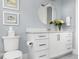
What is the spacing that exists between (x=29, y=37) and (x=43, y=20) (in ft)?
2.50

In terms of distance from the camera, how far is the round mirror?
8.98ft

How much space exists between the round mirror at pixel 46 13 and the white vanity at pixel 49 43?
1.74ft

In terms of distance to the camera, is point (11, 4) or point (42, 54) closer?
point (11, 4)

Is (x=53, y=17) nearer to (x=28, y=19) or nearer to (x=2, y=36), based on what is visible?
(x=28, y=19)

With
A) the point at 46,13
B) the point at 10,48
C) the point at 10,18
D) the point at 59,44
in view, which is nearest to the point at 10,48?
the point at 10,48

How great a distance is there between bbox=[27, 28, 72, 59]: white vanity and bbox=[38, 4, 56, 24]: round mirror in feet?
1.74

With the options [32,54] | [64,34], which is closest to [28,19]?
[32,54]

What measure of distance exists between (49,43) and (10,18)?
1090mm

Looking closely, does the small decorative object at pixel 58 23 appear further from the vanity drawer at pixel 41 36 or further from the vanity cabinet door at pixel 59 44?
the vanity drawer at pixel 41 36

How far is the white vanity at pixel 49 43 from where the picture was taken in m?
2.15

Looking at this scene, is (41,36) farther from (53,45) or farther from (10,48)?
(10,48)

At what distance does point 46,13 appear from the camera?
2887 mm

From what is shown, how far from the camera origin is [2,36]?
6.48ft

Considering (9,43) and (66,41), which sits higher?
(9,43)
